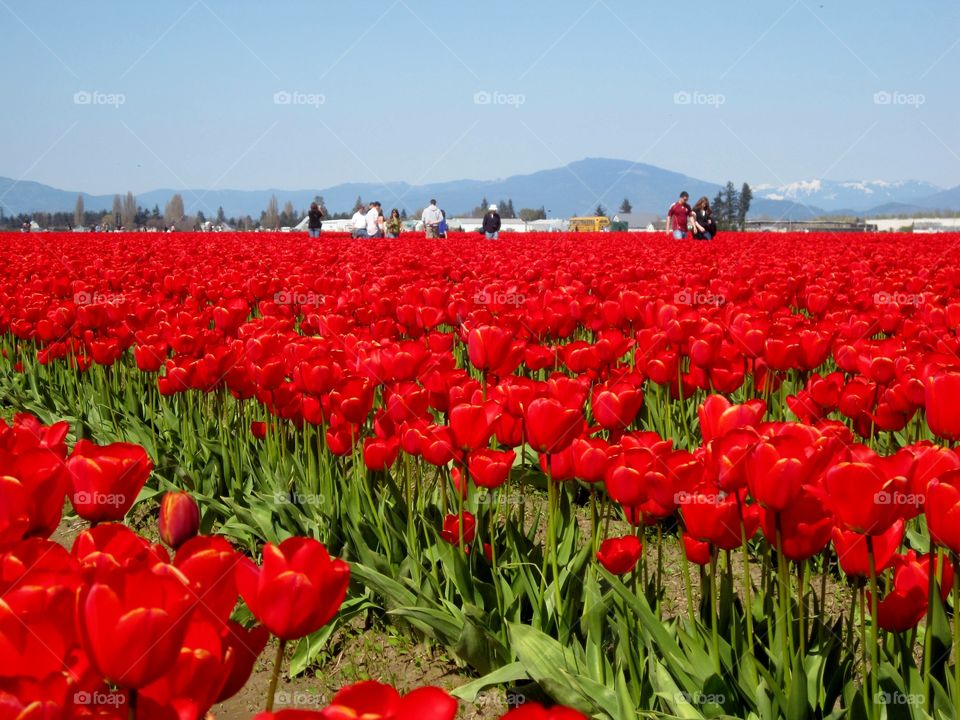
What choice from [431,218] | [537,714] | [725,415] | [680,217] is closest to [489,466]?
[725,415]

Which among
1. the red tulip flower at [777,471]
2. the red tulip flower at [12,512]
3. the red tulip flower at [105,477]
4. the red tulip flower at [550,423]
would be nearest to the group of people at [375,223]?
the red tulip flower at [550,423]

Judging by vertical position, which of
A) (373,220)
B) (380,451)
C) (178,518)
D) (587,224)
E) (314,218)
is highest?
(314,218)

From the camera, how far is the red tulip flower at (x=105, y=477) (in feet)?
6.88

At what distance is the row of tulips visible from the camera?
1095 mm

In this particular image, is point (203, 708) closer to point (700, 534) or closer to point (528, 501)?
point (700, 534)

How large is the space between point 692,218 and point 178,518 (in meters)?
23.8

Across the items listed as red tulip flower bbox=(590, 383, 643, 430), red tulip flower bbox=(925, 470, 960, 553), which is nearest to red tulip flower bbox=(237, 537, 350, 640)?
red tulip flower bbox=(925, 470, 960, 553)

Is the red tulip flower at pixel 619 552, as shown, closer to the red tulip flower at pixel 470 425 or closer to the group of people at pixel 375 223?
the red tulip flower at pixel 470 425

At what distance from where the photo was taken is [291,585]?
56.9 inches

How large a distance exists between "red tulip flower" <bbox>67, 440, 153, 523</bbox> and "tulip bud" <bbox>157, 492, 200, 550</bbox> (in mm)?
123

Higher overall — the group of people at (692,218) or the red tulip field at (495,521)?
the group of people at (692,218)

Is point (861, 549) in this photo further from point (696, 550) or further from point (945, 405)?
point (945, 405)

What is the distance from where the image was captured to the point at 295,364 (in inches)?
157

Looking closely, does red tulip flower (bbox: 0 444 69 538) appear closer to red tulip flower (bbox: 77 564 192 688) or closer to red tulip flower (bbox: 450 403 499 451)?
red tulip flower (bbox: 77 564 192 688)
